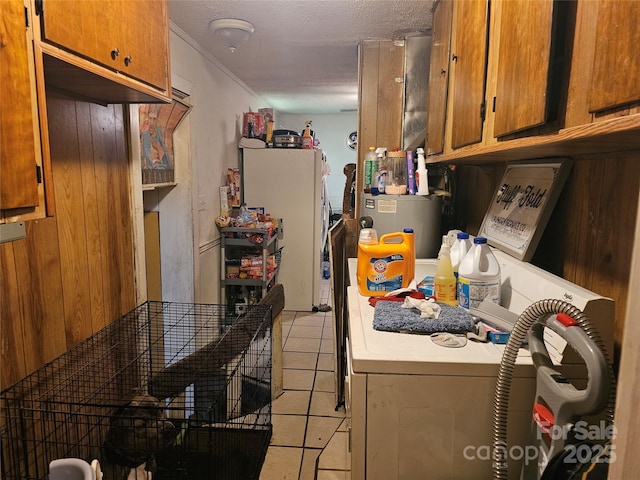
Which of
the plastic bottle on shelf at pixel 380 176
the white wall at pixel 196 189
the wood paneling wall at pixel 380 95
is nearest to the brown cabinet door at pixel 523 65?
the plastic bottle on shelf at pixel 380 176

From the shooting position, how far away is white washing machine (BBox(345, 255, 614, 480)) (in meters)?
0.98

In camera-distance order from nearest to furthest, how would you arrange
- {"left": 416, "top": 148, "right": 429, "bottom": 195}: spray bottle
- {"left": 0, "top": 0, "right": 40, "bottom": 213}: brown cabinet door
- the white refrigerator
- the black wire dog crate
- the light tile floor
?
{"left": 0, "top": 0, "right": 40, "bottom": 213}: brown cabinet door, the black wire dog crate, the light tile floor, {"left": 416, "top": 148, "right": 429, "bottom": 195}: spray bottle, the white refrigerator

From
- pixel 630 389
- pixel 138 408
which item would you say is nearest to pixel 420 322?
pixel 630 389

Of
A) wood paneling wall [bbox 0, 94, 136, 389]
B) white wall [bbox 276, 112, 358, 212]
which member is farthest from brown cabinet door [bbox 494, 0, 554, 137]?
white wall [bbox 276, 112, 358, 212]

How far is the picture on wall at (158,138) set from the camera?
2.57 metres

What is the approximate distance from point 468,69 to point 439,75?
0.54 meters

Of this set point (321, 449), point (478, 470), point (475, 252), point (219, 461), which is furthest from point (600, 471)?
point (321, 449)

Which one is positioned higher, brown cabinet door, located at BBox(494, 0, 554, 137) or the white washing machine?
brown cabinet door, located at BBox(494, 0, 554, 137)

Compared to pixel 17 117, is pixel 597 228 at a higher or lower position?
lower

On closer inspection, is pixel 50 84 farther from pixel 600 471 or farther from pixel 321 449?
pixel 321 449

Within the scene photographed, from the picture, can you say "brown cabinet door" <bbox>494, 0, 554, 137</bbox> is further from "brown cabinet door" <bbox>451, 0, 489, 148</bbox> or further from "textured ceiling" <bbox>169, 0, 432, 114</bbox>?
"textured ceiling" <bbox>169, 0, 432, 114</bbox>

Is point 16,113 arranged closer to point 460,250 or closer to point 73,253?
point 73,253

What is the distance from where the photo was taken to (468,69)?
1527 mm

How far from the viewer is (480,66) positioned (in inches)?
54.9
